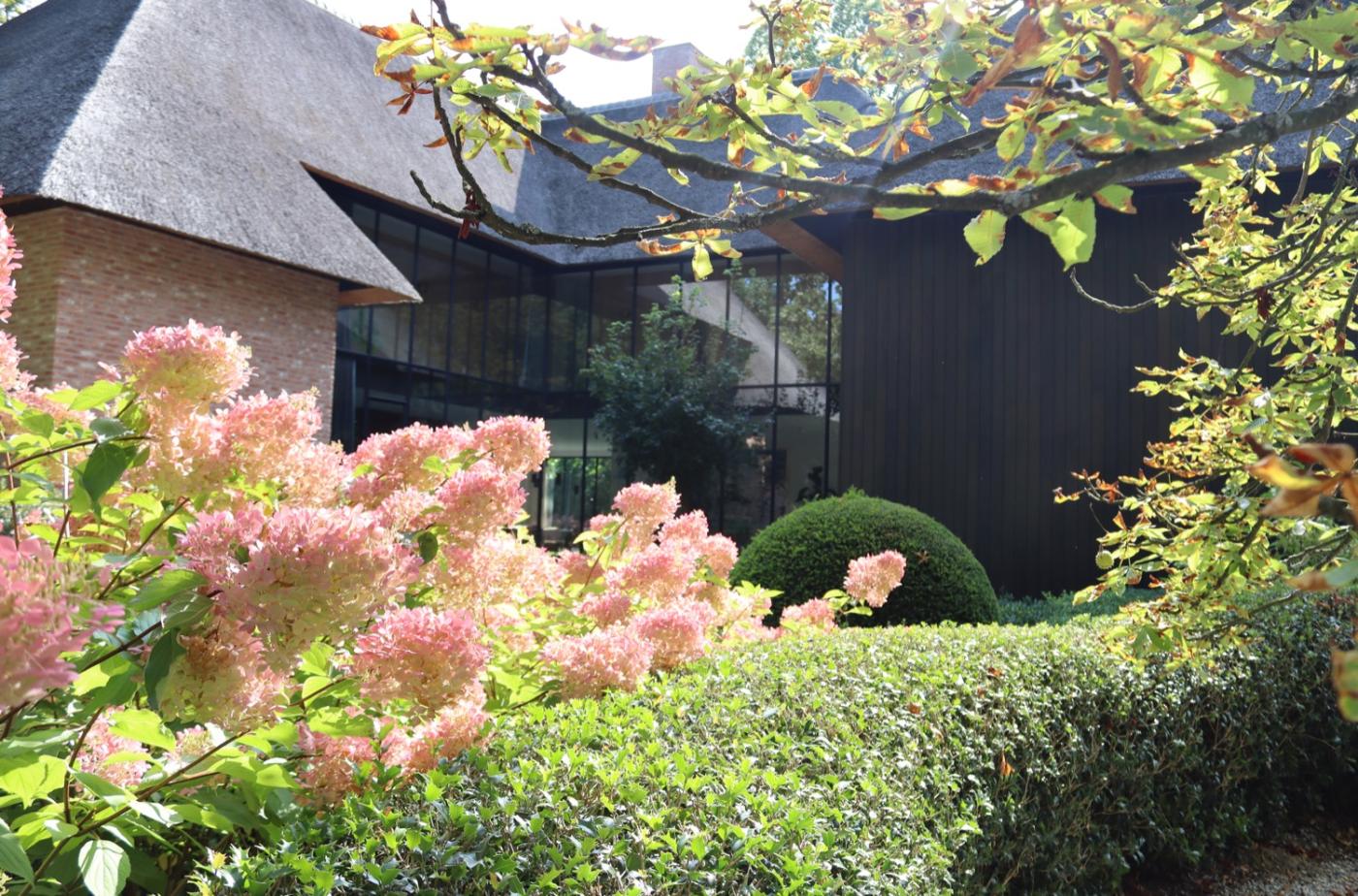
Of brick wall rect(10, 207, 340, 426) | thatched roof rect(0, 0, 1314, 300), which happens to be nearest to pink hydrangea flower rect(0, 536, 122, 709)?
brick wall rect(10, 207, 340, 426)

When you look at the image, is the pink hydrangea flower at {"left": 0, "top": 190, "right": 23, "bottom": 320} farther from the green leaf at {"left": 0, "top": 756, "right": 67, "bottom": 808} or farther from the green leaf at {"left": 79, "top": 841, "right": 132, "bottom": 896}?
the green leaf at {"left": 79, "top": 841, "right": 132, "bottom": 896}

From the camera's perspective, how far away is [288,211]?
461 inches

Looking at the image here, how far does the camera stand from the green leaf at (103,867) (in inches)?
55.8

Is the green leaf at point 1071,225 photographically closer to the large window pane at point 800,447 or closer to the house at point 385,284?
the house at point 385,284

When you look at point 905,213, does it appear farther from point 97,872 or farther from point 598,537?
point 598,537

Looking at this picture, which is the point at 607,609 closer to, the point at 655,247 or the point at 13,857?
the point at 655,247

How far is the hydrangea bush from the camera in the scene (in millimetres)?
1298

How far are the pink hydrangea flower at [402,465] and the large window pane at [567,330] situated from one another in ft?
48.6

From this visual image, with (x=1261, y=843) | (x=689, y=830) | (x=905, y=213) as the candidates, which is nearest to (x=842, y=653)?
(x=689, y=830)

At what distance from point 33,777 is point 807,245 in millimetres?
11320

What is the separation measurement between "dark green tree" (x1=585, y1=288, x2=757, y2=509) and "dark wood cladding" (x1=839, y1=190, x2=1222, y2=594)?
127 inches

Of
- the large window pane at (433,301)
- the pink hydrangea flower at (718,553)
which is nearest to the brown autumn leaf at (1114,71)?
the pink hydrangea flower at (718,553)

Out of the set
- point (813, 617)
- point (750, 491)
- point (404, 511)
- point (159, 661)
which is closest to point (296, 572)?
point (159, 661)

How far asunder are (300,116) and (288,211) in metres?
2.70
